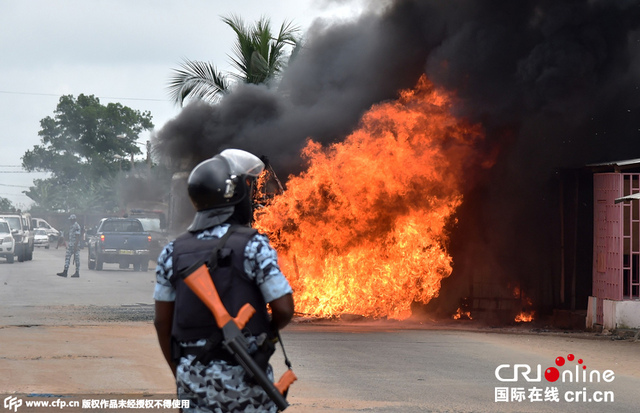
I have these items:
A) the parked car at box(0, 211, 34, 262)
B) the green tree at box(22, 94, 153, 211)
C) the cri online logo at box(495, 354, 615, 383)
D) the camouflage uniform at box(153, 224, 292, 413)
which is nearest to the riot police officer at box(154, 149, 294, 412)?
the camouflage uniform at box(153, 224, 292, 413)

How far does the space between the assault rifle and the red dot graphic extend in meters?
6.29

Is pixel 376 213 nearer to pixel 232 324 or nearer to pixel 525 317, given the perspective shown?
pixel 525 317

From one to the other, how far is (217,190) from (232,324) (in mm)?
599

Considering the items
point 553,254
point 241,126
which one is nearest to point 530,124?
point 553,254

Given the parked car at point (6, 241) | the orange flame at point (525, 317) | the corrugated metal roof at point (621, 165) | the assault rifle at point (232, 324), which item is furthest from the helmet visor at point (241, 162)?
the parked car at point (6, 241)

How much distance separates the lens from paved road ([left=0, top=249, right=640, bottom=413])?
744 cm

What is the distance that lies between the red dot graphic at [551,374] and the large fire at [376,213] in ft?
19.3

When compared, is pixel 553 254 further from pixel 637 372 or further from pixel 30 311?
pixel 30 311

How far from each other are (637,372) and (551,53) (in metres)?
7.30

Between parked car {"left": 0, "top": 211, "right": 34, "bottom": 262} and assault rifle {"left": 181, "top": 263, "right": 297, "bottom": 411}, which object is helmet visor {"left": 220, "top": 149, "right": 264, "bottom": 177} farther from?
parked car {"left": 0, "top": 211, "right": 34, "bottom": 262}

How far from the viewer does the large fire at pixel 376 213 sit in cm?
1488

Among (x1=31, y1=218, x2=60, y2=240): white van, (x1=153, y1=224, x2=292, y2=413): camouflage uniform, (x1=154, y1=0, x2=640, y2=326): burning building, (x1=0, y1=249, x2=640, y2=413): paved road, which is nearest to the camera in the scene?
(x1=153, y1=224, x2=292, y2=413): camouflage uniform

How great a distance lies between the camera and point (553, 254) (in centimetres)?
1582

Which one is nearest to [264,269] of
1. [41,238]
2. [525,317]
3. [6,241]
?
[525,317]
